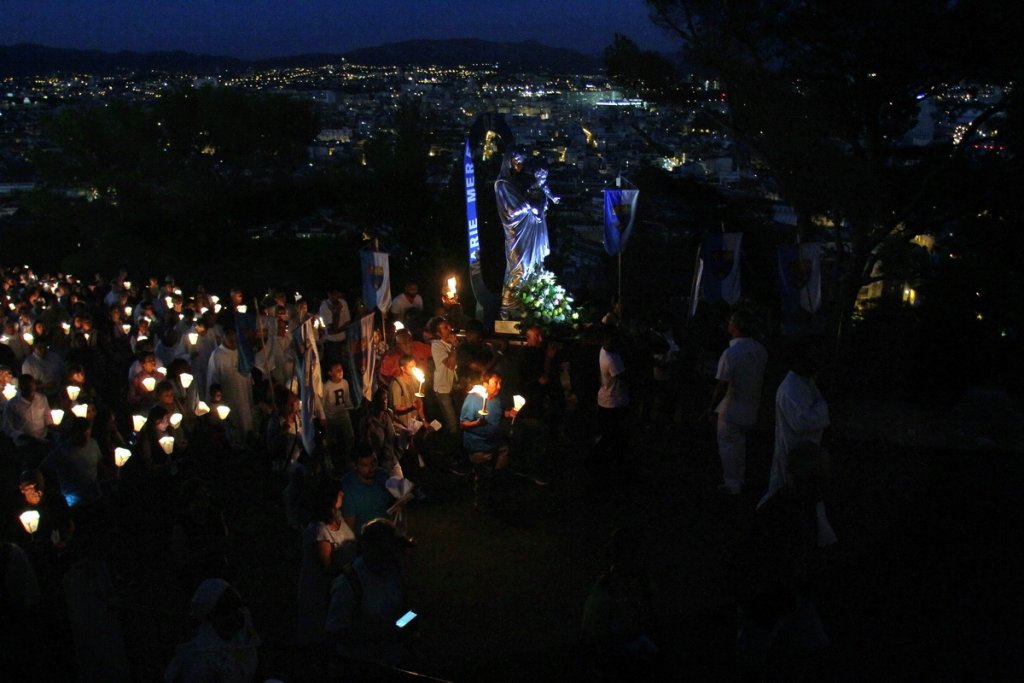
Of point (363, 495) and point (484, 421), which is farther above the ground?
point (363, 495)

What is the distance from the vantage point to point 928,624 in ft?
19.6

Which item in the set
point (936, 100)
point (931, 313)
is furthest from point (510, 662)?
point (936, 100)

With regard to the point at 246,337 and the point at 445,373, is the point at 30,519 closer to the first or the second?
the point at 246,337

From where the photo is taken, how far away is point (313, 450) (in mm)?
8062

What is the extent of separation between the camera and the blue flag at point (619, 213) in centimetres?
1239

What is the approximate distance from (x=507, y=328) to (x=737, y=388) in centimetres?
654

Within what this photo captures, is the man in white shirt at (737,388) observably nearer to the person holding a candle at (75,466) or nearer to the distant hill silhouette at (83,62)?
the person holding a candle at (75,466)

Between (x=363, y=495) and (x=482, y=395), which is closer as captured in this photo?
(x=363, y=495)

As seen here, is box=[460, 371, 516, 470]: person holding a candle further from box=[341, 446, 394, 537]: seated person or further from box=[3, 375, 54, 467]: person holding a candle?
box=[3, 375, 54, 467]: person holding a candle

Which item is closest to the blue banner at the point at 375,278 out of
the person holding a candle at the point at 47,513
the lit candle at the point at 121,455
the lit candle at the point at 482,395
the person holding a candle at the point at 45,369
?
the person holding a candle at the point at 45,369

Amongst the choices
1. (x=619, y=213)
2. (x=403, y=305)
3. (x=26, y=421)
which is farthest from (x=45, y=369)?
(x=619, y=213)

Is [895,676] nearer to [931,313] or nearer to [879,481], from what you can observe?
[879,481]

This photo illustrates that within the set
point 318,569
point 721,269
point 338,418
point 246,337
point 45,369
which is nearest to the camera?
point 318,569

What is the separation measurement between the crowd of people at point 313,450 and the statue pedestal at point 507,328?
0.41 m
